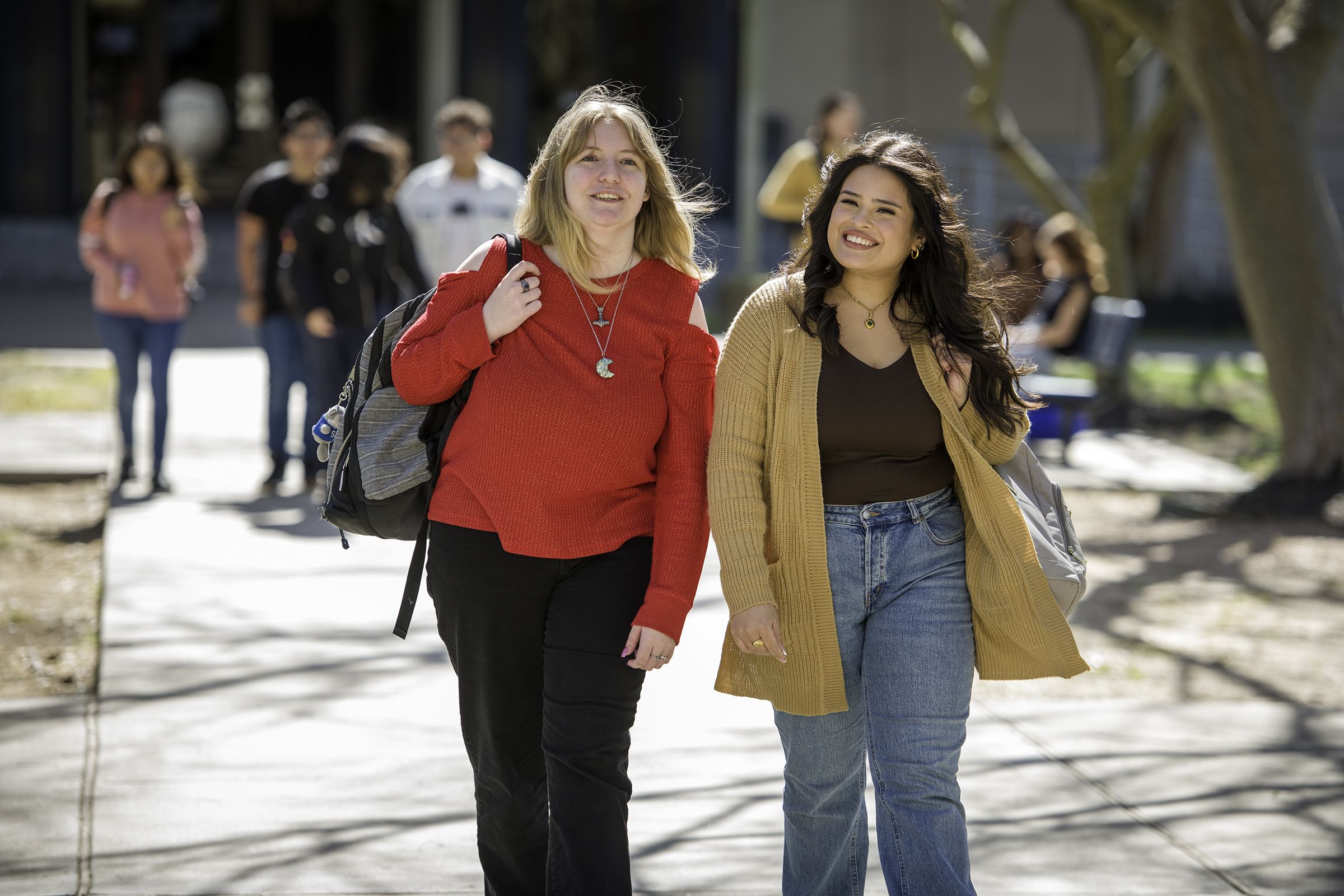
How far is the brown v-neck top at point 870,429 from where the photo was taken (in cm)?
319

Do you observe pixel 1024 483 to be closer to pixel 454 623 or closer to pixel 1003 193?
pixel 454 623

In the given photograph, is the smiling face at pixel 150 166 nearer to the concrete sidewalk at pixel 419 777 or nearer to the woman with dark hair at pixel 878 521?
the concrete sidewalk at pixel 419 777

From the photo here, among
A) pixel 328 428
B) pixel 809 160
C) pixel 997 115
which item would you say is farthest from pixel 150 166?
pixel 997 115

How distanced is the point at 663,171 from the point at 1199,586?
4.87 metres

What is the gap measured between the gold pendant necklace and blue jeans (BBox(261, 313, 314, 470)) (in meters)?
5.40

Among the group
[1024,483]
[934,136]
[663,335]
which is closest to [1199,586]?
[1024,483]

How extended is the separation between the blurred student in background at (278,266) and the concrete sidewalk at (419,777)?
1.97 metres

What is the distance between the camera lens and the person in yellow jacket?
981 centimetres

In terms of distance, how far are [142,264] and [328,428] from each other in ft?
17.4

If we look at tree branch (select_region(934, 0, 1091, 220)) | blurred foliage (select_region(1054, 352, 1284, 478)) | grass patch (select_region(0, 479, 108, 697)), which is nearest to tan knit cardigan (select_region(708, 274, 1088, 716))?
grass patch (select_region(0, 479, 108, 697))

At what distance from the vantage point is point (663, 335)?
323 centimetres

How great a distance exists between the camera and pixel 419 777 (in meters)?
4.52

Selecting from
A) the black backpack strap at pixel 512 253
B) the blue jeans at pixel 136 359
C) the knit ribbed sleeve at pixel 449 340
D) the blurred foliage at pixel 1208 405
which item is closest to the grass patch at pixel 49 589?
the blue jeans at pixel 136 359

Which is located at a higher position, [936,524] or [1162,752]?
[936,524]
